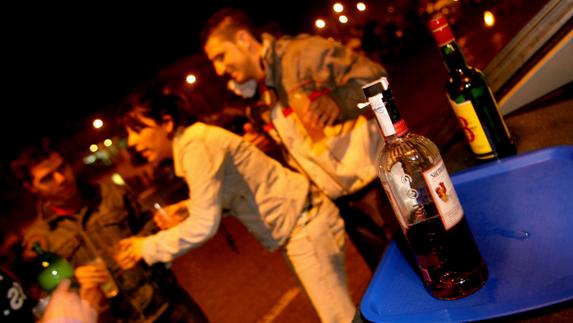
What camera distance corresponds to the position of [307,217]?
9.04ft

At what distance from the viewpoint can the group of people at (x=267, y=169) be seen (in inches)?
98.6

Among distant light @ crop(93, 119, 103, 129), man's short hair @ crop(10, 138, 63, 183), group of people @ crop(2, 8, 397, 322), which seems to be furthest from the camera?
distant light @ crop(93, 119, 103, 129)

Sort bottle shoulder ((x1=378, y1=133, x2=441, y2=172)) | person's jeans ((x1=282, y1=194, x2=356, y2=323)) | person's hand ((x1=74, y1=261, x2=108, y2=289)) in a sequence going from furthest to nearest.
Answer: person's jeans ((x1=282, y1=194, x2=356, y2=323)) < person's hand ((x1=74, y1=261, x2=108, y2=289)) < bottle shoulder ((x1=378, y1=133, x2=441, y2=172))

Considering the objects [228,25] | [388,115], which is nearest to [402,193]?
[388,115]

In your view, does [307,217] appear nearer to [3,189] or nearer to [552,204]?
[552,204]

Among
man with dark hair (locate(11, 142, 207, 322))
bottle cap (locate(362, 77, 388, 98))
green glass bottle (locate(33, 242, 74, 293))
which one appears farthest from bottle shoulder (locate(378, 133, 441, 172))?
man with dark hair (locate(11, 142, 207, 322))

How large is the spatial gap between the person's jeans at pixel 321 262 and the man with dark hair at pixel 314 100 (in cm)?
27

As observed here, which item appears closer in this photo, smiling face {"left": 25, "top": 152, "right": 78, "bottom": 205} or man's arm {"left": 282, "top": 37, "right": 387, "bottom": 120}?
man's arm {"left": 282, "top": 37, "right": 387, "bottom": 120}

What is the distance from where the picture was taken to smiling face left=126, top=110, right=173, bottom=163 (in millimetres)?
2562

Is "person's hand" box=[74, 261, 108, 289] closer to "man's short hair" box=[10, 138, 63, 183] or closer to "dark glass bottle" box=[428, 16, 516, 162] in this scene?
"man's short hair" box=[10, 138, 63, 183]

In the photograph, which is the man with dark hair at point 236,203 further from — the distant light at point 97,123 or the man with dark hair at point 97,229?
the distant light at point 97,123

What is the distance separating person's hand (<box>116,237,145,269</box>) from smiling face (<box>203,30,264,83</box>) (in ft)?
4.20

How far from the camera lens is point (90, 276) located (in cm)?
227

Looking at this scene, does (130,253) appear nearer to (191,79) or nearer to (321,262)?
(321,262)
